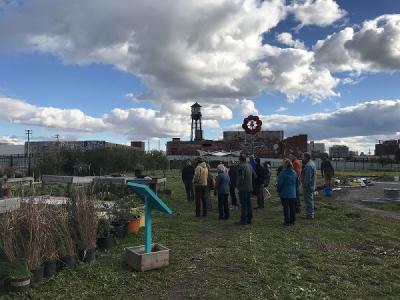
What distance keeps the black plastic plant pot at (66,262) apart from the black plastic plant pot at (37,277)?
0.52 m

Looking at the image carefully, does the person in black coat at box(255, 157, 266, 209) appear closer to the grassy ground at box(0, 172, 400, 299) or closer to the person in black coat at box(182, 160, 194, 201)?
the person in black coat at box(182, 160, 194, 201)

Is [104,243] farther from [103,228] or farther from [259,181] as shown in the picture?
[259,181]

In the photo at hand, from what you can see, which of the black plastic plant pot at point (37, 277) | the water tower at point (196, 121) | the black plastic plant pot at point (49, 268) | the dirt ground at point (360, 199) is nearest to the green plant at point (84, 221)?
the black plastic plant pot at point (49, 268)

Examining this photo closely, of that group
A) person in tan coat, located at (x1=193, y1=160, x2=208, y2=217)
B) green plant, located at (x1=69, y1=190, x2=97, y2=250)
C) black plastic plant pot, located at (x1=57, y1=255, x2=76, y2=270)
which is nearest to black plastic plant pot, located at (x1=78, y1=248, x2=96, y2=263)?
green plant, located at (x1=69, y1=190, x2=97, y2=250)

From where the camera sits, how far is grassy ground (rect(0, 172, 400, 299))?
525cm

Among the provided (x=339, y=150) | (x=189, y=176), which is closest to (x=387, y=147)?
(x=339, y=150)

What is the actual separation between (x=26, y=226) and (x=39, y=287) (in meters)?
0.89

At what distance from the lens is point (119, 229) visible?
8211 millimetres

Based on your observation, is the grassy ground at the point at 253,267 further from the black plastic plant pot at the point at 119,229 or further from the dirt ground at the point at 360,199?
the dirt ground at the point at 360,199

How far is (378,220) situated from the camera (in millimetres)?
10945

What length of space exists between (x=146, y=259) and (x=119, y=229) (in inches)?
89.5

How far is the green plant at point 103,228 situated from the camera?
292 inches

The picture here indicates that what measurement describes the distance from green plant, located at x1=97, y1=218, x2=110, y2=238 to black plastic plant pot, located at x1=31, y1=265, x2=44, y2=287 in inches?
78.2

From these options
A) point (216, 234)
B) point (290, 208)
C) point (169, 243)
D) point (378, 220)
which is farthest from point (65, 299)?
point (378, 220)
